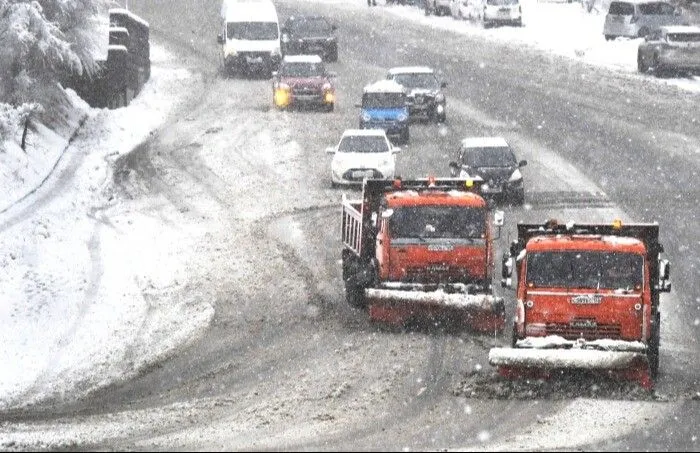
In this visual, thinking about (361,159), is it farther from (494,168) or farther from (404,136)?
(404,136)

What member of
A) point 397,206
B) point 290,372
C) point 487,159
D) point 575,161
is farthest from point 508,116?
point 290,372

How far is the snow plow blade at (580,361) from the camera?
2016 cm

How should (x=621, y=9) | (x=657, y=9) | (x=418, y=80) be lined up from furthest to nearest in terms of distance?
(x=657, y=9) → (x=621, y=9) → (x=418, y=80)

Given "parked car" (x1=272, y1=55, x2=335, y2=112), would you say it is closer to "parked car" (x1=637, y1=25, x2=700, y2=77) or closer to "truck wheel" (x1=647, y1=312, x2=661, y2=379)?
"parked car" (x1=637, y1=25, x2=700, y2=77)

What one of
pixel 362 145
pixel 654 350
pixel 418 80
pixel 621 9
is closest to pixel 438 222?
pixel 654 350

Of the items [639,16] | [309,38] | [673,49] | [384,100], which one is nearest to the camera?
[384,100]

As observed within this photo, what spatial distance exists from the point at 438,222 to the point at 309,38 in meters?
35.5

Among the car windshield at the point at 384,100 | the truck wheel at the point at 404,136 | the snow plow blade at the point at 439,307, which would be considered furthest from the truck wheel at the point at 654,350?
the car windshield at the point at 384,100

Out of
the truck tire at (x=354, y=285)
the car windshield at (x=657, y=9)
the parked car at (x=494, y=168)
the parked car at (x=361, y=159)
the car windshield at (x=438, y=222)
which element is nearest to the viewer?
the car windshield at (x=438, y=222)

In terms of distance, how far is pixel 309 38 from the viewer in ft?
196

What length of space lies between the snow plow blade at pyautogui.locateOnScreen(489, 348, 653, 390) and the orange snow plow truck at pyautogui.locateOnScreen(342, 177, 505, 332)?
12.1 feet

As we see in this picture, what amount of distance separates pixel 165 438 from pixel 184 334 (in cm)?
796

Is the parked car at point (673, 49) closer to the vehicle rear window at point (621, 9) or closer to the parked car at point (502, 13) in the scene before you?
the vehicle rear window at point (621, 9)

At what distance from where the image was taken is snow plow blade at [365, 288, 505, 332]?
24.1m
